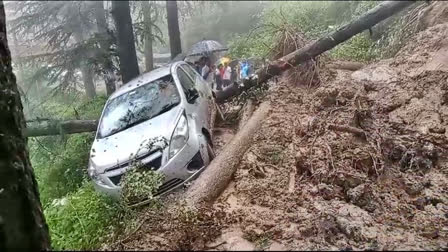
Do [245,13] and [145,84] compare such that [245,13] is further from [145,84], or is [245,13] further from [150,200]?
[150,200]

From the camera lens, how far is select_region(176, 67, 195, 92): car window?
7.75 m

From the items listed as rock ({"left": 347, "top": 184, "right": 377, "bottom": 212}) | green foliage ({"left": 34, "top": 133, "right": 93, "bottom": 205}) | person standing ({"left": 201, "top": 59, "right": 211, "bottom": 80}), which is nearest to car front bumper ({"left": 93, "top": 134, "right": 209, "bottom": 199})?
green foliage ({"left": 34, "top": 133, "right": 93, "bottom": 205})

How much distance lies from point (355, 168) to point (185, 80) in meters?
3.93

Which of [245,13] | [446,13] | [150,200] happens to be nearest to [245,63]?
[446,13]

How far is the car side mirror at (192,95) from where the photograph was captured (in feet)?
23.9

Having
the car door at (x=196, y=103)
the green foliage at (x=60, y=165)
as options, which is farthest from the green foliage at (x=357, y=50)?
the green foliage at (x=60, y=165)

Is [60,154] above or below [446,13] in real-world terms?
below

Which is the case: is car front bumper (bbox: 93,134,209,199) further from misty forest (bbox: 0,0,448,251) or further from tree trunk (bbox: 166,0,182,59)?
tree trunk (bbox: 166,0,182,59)

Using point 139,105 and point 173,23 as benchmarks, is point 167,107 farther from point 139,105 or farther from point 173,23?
point 173,23

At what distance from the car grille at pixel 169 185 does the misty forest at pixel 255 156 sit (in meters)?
0.02

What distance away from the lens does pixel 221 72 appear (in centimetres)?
1412

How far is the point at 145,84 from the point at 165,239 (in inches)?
173

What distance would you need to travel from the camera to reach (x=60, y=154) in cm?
912

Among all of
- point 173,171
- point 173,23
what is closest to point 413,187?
point 173,171
